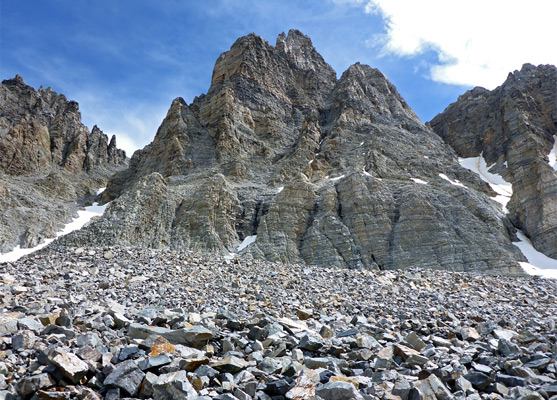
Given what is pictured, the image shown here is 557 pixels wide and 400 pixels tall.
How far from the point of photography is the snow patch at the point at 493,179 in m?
51.4

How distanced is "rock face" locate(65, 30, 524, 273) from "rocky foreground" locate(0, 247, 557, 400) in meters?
18.8

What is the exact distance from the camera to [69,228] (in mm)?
58156

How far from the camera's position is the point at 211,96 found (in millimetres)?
65438

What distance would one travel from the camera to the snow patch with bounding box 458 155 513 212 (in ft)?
169

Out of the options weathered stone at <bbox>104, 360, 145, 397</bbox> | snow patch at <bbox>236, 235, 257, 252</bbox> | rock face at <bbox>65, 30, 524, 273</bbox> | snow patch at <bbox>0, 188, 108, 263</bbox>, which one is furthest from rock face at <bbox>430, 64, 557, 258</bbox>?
snow patch at <bbox>0, 188, 108, 263</bbox>

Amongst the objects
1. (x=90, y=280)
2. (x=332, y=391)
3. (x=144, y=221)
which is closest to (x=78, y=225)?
(x=144, y=221)

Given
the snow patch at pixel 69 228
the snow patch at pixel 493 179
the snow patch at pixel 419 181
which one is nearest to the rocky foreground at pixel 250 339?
the snow patch at pixel 419 181

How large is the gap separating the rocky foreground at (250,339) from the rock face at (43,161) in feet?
159

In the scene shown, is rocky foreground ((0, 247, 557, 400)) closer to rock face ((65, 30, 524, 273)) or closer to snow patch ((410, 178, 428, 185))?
rock face ((65, 30, 524, 273))

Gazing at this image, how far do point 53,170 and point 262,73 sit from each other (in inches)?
2328

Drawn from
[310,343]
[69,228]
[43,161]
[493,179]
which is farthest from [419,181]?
[43,161]

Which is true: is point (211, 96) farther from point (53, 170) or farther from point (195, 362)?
point (195, 362)

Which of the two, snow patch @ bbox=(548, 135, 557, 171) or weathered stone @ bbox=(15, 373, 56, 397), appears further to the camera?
snow patch @ bbox=(548, 135, 557, 171)

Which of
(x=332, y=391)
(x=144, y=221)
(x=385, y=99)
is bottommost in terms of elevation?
(x=332, y=391)
